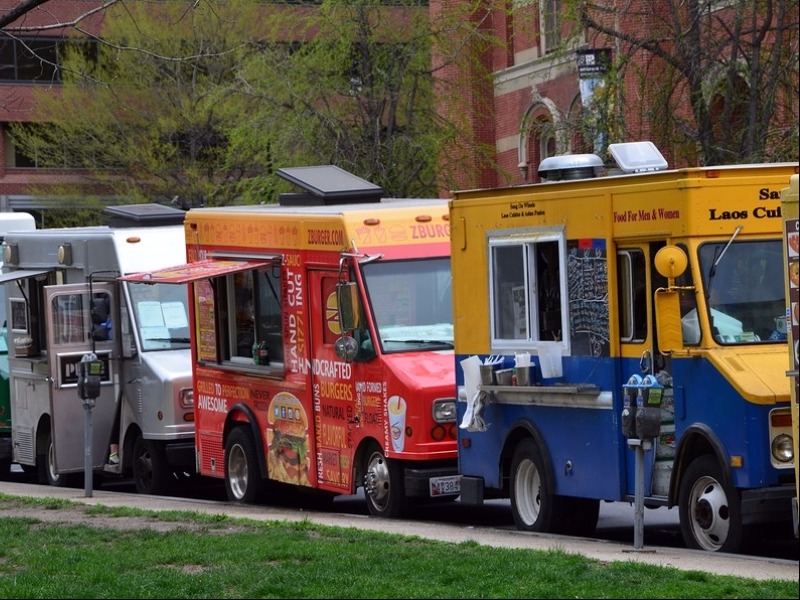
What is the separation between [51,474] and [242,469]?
385cm

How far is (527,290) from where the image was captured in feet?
40.7

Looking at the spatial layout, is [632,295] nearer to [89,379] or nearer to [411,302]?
[411,302]

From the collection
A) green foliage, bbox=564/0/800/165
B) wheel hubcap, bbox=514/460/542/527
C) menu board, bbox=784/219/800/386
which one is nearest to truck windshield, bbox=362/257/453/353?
wheel hubcap, bbox=514/460/542/527

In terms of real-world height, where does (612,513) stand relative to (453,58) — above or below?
below

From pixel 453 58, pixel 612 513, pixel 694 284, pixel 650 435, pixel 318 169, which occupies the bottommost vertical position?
pixel 612 513

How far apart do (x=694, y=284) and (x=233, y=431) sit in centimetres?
671

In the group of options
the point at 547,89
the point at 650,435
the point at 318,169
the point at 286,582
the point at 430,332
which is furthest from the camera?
the point at 547,89

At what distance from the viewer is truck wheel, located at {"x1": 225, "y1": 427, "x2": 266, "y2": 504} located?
15.9 m

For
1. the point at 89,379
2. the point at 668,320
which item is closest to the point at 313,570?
the point at 668,320

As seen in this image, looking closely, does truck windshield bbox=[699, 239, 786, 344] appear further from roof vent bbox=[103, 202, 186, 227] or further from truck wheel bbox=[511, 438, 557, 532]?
roof vent bbox=[103, 202, 186, 227]

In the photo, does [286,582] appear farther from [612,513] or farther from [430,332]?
[612,513]

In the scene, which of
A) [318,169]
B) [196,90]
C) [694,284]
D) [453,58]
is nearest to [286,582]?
[694,284]

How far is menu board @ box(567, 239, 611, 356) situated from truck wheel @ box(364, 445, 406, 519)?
8.06 feet

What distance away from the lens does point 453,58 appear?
27062 millimetres
